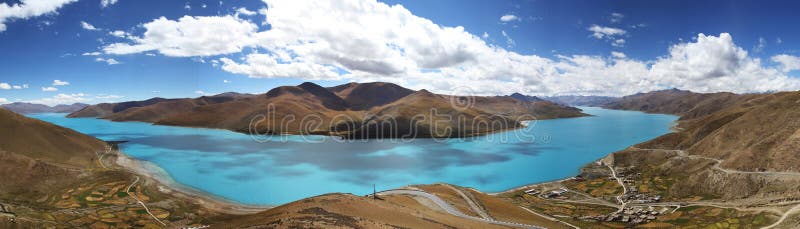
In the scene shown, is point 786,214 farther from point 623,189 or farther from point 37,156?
point 37,156

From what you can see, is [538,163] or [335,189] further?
[538,163]

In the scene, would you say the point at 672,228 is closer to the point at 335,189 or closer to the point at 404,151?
the point at 335,189

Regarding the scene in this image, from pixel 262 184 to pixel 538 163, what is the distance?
344 feet

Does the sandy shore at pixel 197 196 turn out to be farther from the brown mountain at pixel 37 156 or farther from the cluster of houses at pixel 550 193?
the cluster of houses at pixel 550 193

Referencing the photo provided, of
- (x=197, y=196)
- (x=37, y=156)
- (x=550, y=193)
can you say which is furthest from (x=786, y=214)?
(x=37, y=156)

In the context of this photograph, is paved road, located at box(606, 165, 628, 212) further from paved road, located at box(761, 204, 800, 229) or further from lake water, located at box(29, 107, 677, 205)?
paved road, located at box(761, 204, 800, 229)

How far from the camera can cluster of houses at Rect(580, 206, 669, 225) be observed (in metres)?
70.6

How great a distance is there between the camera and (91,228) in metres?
67.1

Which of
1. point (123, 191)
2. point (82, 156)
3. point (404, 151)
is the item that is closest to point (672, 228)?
point (123, 191)

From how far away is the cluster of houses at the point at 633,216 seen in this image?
232ft

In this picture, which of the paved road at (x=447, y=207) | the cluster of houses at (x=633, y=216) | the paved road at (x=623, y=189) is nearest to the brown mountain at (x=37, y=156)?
the paved road at (x=447, y=207)

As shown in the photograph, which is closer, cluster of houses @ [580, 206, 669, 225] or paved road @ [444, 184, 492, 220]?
paved road @ [444, 184, 492, 220]

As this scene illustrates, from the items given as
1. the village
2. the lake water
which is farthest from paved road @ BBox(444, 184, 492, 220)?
the lake water

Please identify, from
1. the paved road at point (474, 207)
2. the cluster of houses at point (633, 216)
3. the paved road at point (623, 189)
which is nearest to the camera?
the paved road at point (474, 207)
